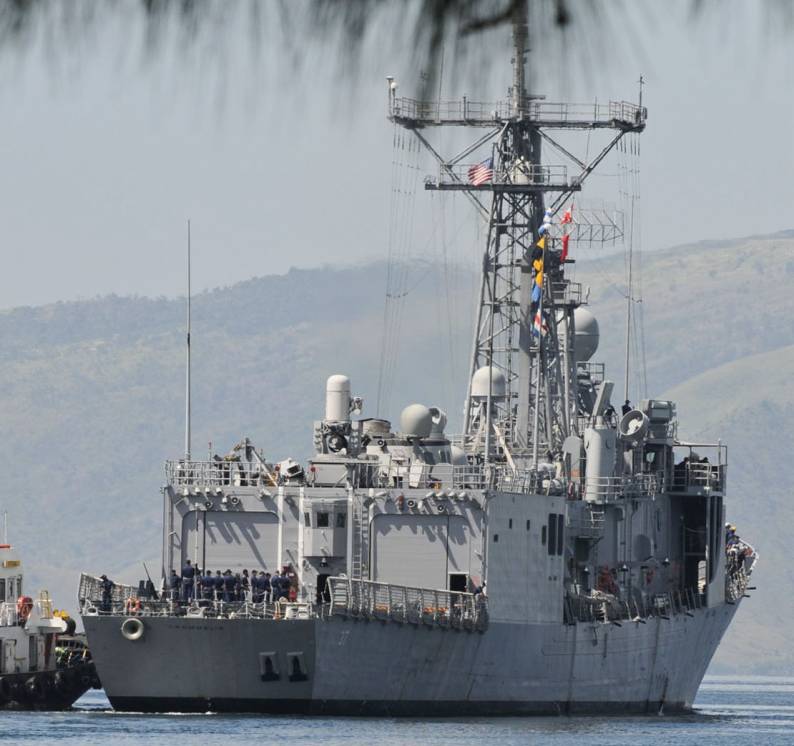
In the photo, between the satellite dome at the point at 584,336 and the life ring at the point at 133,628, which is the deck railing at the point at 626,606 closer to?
the satellite dome at the point at 584,336

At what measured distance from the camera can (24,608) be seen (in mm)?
68188

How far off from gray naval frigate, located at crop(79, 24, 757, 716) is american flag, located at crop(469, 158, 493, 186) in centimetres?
6

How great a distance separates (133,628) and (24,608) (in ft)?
28.3

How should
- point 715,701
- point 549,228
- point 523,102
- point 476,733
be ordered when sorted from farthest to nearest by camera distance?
point 715,701 → point 549,228 → point 476,733 → point 523,102

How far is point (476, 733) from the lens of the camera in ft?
191

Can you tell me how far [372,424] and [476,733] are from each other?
11.3m

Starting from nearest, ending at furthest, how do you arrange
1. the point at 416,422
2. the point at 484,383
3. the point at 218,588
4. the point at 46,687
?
1. the point at 218,588
2. the point at 416,422
3. the point at 46,687
4. the point at 484,383

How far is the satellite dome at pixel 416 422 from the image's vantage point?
215 ft

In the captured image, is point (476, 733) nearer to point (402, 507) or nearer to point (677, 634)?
point (402, 507)

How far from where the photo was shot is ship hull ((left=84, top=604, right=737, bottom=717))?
59531 millimetres

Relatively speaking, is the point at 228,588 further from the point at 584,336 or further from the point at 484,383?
the point at 584,336

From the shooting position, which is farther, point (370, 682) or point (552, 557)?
point (552, 557)

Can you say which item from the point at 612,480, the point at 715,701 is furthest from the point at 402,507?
the point at 715,701

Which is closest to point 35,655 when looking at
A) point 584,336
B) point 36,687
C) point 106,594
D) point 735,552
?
point 36,687
